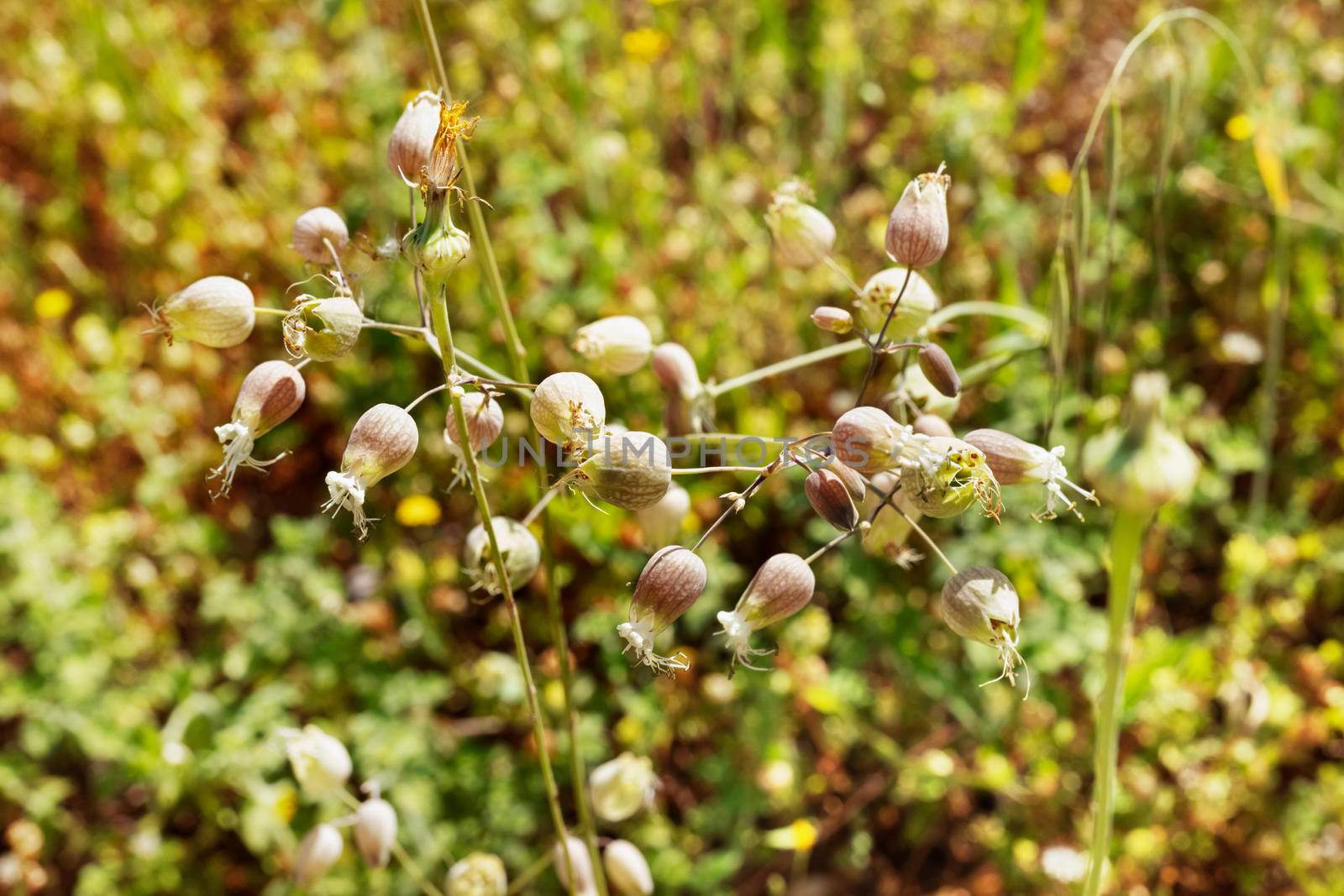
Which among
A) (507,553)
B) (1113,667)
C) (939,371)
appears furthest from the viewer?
(507,553)

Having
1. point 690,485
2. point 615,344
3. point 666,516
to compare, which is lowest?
point 690,485

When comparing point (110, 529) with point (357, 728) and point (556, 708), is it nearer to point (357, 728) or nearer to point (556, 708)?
point (357, 728)

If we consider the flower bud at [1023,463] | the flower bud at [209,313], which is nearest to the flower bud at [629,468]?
the flower bud at [1023,463]

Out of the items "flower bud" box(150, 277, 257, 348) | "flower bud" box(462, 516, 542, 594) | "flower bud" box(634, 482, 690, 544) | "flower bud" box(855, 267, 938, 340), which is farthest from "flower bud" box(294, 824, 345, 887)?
"flower bud" box(855, 267, 938, 340)

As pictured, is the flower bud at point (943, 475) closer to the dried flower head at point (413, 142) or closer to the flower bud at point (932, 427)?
the flower bud at point (932, 427)

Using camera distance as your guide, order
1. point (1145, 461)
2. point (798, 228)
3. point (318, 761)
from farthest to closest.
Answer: point (318, 761) < point (798, 228) < point (1145, 461)

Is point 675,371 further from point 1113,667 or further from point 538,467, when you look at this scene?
point 1113,667

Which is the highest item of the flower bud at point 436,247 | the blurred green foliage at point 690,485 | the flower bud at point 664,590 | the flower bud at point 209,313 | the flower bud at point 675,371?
the flower bud at point 436,247

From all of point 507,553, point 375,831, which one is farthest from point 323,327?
point 375,831
